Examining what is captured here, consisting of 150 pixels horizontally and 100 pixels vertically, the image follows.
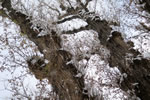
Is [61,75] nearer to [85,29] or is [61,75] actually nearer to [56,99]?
[56,99]

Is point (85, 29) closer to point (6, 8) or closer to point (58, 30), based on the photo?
point (58, 30)

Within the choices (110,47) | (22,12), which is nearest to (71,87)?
(110,47)

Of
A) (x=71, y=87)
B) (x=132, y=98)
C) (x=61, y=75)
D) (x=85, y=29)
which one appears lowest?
(x=132, y=98)

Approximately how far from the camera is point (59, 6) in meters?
8.12

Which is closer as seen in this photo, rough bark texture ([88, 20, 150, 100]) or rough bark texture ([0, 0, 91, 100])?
rough bark texture ([0, 0, 91, 100])

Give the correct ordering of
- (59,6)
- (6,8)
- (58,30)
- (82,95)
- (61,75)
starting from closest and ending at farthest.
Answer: (82,95), (61,75), (58,30), (6,8), (59,6)

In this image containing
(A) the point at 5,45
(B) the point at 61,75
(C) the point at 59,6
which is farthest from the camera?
(C) the point at 59,6

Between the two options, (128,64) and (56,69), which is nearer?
(56,69)

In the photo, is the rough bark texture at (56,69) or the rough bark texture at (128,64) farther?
the rough bark texture at (128,64)

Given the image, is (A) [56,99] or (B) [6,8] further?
(B) [6,8]

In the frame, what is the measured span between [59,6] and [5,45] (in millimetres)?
3721

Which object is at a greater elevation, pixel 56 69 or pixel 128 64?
pixel 56 69

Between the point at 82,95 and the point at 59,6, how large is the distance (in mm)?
6015

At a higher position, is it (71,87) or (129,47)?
(129,47)
